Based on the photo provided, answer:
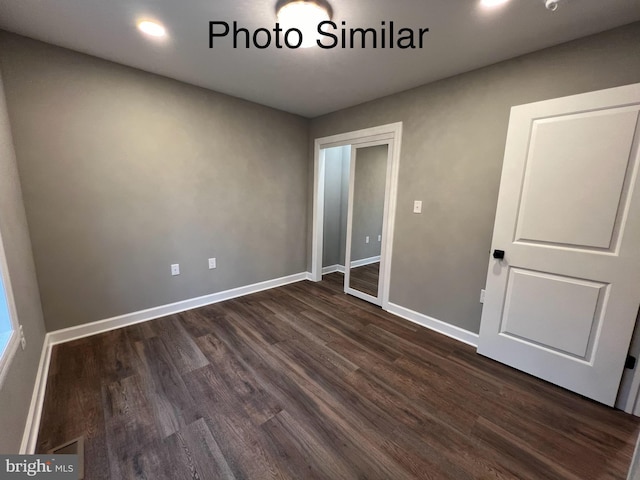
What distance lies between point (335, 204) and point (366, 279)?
1380 mm

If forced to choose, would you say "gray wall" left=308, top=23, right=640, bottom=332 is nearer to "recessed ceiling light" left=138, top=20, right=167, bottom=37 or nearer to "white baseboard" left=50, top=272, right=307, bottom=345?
"white baseboard" left=50, top=272, right=307, bottom=345

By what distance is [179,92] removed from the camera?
2.54 meters

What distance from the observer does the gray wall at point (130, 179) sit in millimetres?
1965

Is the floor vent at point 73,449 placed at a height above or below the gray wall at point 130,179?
below

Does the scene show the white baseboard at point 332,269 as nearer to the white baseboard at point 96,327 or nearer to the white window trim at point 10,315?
the white baseboard at point 96,327

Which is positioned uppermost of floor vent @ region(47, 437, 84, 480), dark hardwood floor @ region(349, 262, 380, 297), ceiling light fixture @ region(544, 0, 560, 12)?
ceiling light fixture @ region(544, 0, 560, 12)

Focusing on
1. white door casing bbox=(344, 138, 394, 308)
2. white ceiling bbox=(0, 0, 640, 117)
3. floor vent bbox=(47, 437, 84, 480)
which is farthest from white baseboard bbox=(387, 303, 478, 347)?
floor vent bbox=(47, 437, 84, 480)

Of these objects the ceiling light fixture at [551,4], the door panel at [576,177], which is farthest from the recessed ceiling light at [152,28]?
the door panel at [576,177]

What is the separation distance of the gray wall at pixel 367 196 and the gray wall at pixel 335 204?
1.74 feet

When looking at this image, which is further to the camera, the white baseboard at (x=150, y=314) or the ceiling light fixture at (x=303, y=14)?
the white baseboard at (x=150, y=314)

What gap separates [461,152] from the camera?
2.25 metres

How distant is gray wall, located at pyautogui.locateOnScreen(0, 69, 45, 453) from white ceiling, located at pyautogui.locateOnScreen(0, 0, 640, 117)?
67cm

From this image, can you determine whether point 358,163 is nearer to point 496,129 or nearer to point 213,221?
point 496,129

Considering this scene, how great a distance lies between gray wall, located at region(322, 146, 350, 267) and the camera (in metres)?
4.14
